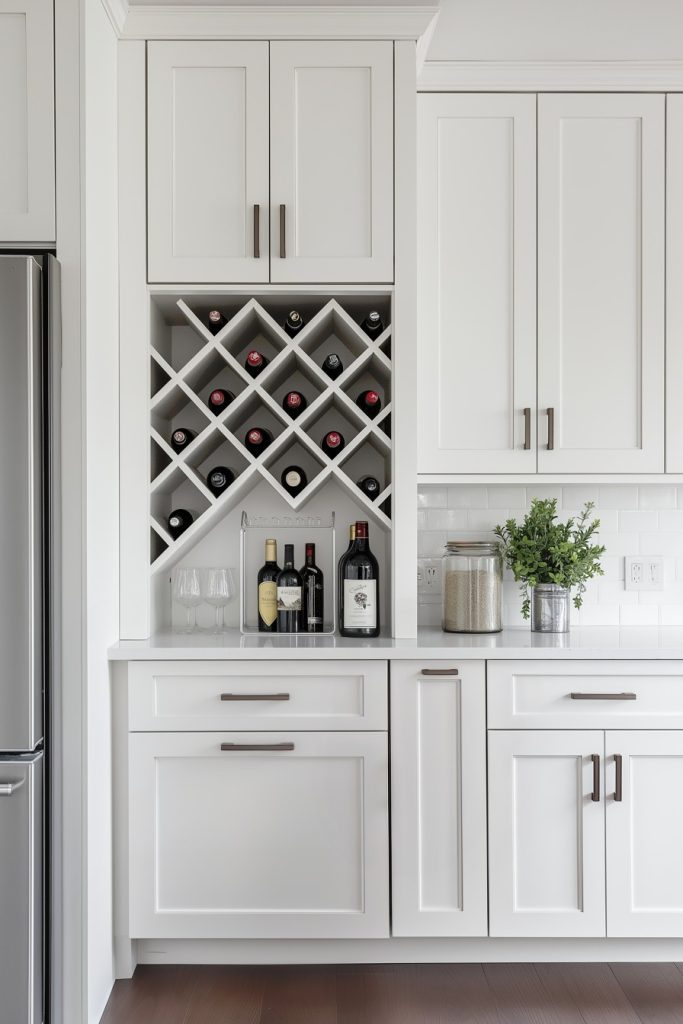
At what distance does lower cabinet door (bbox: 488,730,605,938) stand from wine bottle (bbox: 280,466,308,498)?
0.95m

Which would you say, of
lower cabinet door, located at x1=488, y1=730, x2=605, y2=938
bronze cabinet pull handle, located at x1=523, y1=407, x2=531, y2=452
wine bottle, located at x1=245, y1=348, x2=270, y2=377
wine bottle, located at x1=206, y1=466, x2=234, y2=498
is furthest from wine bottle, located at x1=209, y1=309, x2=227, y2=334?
lower cabinet door, located at x1=488, y1=730, x2=605, y2=938

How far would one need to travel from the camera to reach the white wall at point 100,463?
192 centimetres

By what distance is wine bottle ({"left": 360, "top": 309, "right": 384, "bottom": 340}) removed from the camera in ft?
7.62

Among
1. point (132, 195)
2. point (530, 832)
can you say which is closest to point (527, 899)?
point (530, 832)

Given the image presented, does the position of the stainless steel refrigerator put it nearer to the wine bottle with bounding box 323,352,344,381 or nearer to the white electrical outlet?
the wine bottle with bounding box 323,352,344,381

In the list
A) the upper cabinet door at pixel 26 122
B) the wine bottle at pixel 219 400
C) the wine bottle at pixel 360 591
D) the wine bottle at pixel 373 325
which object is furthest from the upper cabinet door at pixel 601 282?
the upper cabinet door at pixel 26 122

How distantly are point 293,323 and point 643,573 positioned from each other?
154cm

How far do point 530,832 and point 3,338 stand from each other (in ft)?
6.30

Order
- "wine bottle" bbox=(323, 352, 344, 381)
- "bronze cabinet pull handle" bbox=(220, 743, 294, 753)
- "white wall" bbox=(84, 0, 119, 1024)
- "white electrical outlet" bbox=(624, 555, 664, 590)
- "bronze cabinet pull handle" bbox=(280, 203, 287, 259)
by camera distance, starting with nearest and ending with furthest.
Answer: "white wall" bbox=(84, 0, 119, 1024) < "bronze cabinet pull handle" bbox=(220, 743, 294, 753) < "bronze cabinet pull handle" bbox=(280, 203, 287, 259) < "wine bottle" bbox=(323, 352, 344, 381) < "white electrical outlet" bbox=(624, 555, 664, 590)

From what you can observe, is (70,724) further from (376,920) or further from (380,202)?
(380,202)

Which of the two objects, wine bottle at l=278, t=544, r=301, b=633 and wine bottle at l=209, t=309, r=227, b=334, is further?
wine bottle at l=278, t=544, r=301, b=633

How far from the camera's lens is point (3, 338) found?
179 centimetres

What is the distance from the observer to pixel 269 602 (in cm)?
249

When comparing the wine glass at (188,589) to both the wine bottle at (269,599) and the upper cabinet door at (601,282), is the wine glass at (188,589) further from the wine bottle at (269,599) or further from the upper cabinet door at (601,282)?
the upper cabinet door at (601,282)
